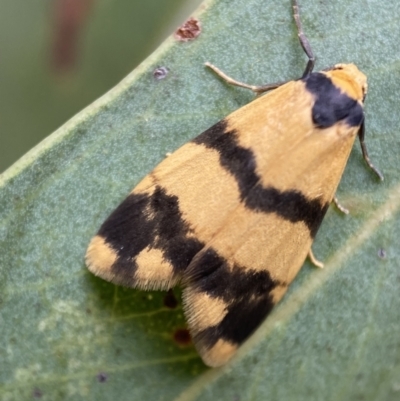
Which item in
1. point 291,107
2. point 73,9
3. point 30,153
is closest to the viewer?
point 30,153

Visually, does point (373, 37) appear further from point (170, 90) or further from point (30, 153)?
point (30, 153)

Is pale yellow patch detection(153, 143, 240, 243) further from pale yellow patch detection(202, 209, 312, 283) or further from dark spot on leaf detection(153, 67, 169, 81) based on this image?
dark spot on leaf detection(153, 67, 169, 81)

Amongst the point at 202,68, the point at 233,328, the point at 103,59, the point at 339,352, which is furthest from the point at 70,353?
the point at 103,59

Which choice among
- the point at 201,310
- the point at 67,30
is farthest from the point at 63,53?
the point at 201,310

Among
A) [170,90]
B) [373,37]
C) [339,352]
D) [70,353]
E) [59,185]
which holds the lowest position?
[70,353]

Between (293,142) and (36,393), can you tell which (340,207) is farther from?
(36,393)

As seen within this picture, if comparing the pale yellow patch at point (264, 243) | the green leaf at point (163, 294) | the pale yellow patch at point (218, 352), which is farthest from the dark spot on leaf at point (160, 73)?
the pale yellow patch at point (218, 352)

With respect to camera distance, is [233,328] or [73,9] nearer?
[233,328]

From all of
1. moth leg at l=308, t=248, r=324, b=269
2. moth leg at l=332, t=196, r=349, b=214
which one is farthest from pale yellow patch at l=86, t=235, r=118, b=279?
moth leg at l=332, t=196, r=349, b=214

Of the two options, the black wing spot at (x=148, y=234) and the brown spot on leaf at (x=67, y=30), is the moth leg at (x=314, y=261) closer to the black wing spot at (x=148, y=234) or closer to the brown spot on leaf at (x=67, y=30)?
the black wing spot at (x=148, y=234)
